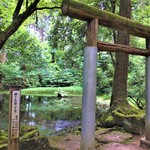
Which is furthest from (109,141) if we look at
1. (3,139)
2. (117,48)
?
(3,139)

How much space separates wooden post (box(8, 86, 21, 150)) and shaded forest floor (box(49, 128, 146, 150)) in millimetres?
1442

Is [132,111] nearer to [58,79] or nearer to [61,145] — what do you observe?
[61,145]

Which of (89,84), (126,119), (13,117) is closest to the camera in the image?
(13,117)

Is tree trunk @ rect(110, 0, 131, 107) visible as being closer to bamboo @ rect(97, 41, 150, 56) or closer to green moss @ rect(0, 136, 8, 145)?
bamboo @ rect(97, 41, 150, 56)

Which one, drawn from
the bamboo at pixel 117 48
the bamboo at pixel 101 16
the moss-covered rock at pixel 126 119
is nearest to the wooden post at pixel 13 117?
the bamboo at pixel 101 16

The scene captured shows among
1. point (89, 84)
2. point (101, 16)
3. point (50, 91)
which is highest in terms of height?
point (101, 16)

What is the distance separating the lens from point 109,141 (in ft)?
16.2

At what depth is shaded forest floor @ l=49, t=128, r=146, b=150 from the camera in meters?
4.59

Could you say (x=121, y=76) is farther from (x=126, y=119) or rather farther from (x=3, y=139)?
(x=3, y=139)

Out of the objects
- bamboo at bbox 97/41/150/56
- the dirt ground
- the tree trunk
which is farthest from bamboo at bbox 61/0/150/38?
the dirt ground

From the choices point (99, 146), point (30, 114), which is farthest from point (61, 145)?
point (30, 114)

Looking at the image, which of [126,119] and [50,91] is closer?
[126,119]

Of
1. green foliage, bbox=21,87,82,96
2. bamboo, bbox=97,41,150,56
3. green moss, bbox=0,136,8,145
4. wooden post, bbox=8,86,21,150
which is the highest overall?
bamboo, bbox=97,41,150,56

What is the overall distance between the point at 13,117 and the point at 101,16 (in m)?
2.18
